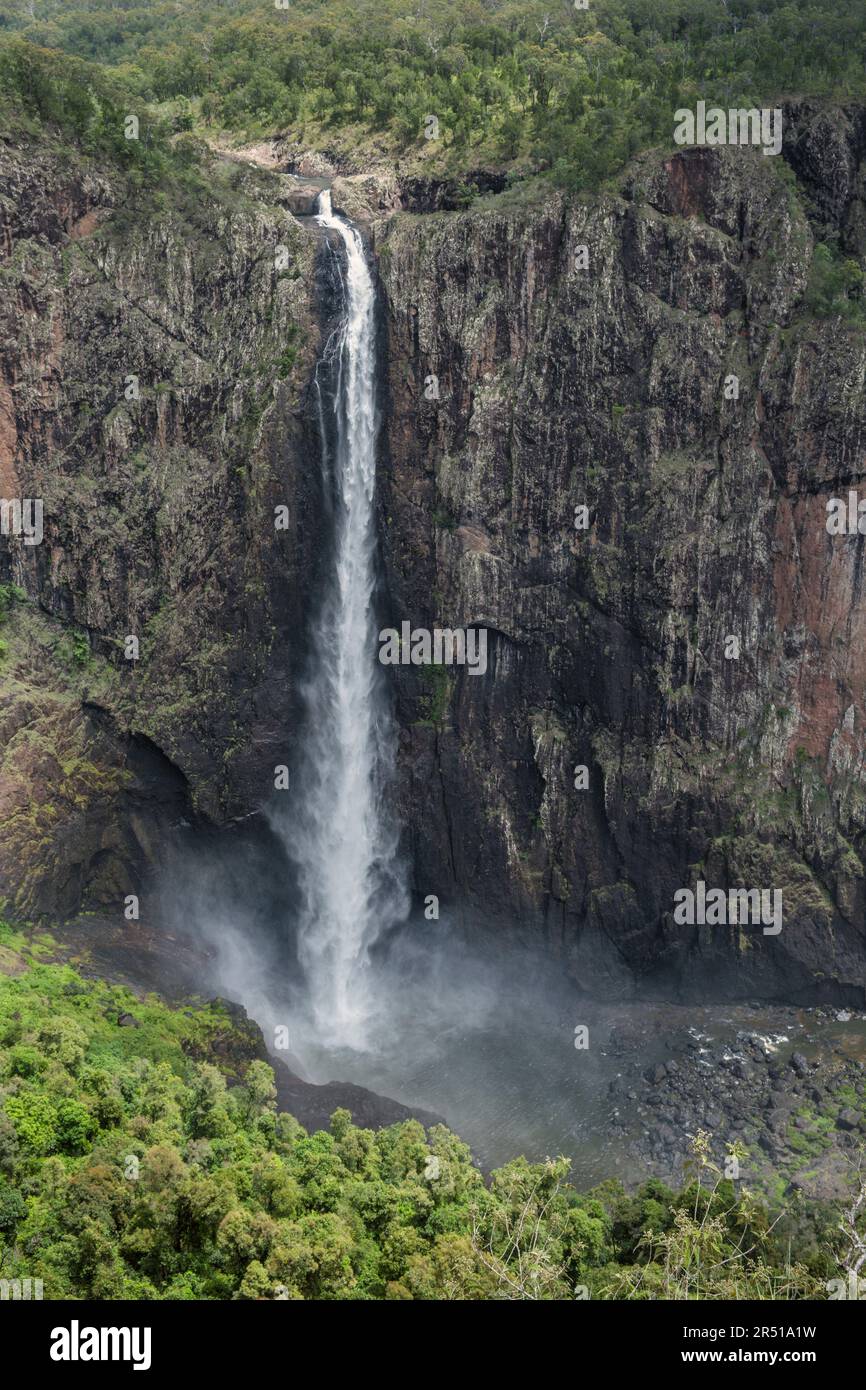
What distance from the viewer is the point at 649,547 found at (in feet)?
154

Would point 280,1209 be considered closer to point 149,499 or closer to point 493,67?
point 149,499

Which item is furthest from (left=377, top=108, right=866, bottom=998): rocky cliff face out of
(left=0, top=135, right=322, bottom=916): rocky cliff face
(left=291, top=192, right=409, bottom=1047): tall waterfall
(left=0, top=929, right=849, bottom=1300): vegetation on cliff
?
(left=0, top=929, right=849, bottom=1300): vegetation on cliff

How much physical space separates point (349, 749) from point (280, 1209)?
2277 cm

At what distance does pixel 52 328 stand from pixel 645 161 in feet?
68.8

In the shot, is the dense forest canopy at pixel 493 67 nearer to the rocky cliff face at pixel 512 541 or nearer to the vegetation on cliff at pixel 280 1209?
the rocky cliff face at pixel 512 541

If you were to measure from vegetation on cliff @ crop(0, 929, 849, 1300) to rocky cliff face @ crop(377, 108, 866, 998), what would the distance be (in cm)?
1240

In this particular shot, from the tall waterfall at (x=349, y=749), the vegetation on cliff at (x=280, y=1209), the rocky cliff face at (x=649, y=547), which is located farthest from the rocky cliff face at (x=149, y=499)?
the vegetation on cliff at (x=280, y=1209)

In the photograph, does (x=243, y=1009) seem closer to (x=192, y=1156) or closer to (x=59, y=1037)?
(x=59, y=1037)

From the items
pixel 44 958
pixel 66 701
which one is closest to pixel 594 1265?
pixel 44 958

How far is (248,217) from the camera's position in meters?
49.0

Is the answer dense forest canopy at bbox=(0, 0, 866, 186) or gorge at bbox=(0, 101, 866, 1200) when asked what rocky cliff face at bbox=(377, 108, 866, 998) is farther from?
dense forest canopy at bbox=(0, 0, 866, 186)

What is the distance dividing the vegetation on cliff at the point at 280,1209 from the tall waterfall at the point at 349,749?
11671 millimetres

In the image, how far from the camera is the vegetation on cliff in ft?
87.0

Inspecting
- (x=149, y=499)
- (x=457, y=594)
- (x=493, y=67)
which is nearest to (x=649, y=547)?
(x=457, y=594)
